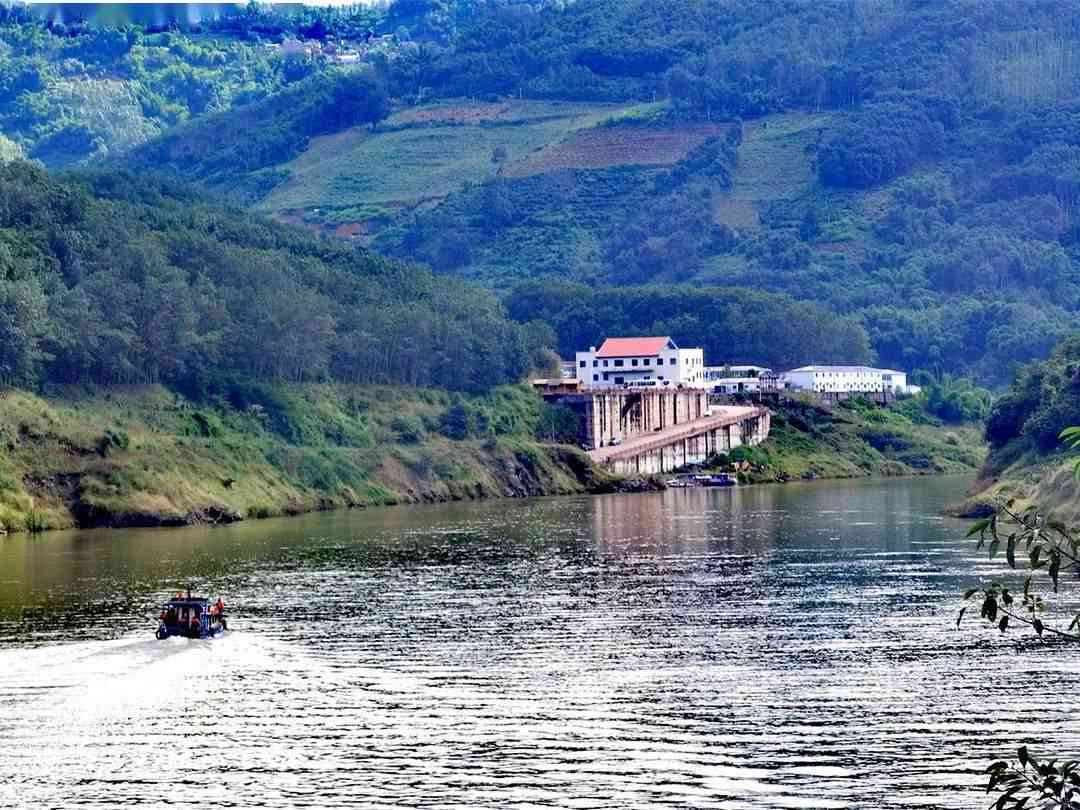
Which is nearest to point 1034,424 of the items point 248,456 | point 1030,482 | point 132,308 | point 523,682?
point 1030,482

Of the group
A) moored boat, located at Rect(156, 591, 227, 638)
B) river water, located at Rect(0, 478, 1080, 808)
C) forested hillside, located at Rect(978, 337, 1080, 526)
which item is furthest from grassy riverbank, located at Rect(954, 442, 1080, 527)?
moored boat, located at Rect(156, 591, 227, 638)

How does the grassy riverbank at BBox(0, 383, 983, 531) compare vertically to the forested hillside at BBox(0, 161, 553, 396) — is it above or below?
below

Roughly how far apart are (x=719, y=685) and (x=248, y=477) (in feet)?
308

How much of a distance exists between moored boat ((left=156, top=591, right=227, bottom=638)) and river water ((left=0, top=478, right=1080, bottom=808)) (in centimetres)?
98

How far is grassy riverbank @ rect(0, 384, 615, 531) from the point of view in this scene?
462 ft

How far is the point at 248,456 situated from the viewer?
160250mm

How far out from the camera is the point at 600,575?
9988 centimetres

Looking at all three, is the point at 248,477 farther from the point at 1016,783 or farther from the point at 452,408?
the point at 1016,783

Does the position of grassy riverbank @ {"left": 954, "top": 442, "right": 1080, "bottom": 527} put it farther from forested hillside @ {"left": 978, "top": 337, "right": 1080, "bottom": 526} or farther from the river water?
the river water

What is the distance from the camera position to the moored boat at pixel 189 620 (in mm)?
78688

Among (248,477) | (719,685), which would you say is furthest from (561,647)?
(248,477)

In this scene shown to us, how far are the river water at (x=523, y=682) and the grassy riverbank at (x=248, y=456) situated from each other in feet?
91.2

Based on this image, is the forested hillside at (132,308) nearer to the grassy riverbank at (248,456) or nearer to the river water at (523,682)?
the grassy riverbank at (248,456)

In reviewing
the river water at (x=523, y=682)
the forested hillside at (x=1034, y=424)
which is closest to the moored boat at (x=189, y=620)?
the river water at (x=523, y=682)
